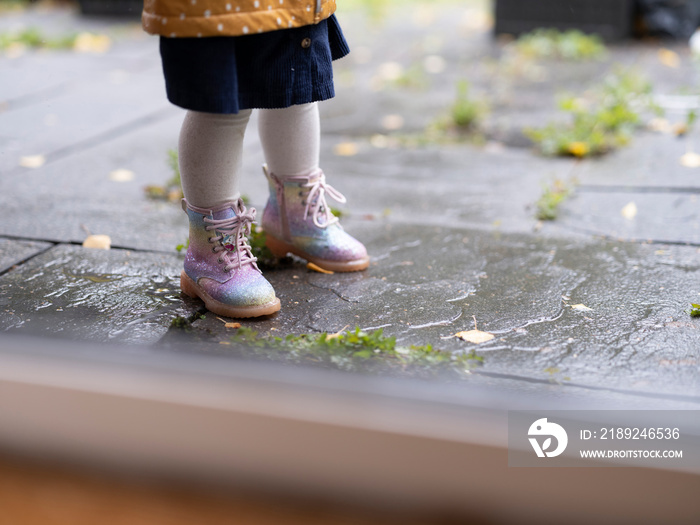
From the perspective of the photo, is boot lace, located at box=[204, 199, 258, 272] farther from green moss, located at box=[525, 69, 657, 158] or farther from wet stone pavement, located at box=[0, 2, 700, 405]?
green moss, located at box=[525, 69, 657, 158]

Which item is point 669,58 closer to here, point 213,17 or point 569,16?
point 569,16

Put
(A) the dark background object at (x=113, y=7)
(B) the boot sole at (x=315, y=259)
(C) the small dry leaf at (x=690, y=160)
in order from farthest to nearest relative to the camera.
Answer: (A) the dark background object at (x=113, y=7)
(C) the small dry leaf at (x=690, y=160)
(B) the boot sole at (x=315, y=259)

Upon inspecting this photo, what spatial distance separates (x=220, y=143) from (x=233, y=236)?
0.70 ft

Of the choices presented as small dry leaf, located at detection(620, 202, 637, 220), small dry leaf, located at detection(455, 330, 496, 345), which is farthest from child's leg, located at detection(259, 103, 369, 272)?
small dry leaf, located at detection(620, 202, 637, 220)

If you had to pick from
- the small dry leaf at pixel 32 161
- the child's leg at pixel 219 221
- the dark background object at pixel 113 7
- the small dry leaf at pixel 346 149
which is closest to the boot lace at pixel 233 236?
the child's leg at pixel 219 221

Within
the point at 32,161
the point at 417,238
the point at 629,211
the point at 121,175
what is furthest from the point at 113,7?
the point at 629,211

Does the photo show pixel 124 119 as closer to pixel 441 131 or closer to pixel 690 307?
pixel 441 131

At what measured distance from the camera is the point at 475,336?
144cm

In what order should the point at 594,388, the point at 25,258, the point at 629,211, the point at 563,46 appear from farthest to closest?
the point at 563,46 → the point at 629,211 → the point at 25,258 → the point at 594,388

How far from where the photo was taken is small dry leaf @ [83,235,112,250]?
6.29ft

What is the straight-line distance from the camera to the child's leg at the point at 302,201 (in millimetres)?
1656

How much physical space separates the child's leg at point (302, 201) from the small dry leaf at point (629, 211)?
2.81 ft

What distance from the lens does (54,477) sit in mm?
918
